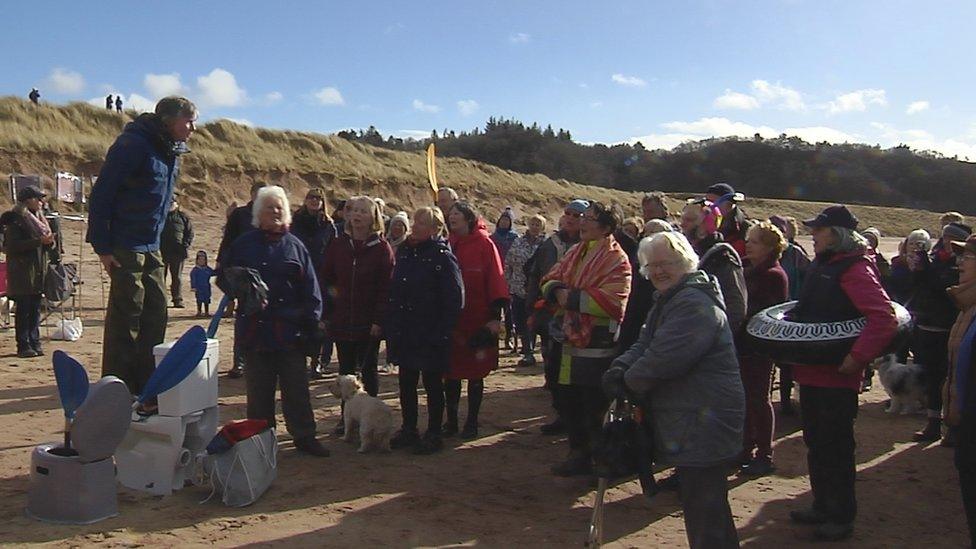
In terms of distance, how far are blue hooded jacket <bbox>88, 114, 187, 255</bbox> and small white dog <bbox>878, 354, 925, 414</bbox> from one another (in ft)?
22.1

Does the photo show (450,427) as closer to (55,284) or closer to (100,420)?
(100,420)

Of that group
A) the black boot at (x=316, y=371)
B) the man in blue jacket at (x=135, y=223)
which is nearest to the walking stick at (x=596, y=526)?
the man in blue jacket at (x=135, y=223)

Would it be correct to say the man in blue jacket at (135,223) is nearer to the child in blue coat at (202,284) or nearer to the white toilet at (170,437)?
the white toilet at (170,437)

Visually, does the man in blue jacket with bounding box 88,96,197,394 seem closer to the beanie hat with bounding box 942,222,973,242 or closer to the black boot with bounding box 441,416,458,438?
the black boot with bounding box 441,416,458,438

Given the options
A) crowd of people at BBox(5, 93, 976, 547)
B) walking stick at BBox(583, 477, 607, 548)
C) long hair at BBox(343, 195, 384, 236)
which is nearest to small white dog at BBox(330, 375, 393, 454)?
crowd of people at BBox(5, 93, 976, 547)

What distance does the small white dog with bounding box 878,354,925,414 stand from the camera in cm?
820

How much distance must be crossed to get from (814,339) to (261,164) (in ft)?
104

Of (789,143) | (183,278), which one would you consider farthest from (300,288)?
(789,143)

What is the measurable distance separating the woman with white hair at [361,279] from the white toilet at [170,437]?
1.51 meters

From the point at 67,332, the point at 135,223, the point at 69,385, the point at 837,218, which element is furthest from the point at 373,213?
the point at 67,332

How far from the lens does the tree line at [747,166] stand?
79000 mm

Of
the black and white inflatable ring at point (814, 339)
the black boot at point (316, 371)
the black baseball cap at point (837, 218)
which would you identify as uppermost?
the black baseball cap at point (837, 218)

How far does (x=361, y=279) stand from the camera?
6.72 meters

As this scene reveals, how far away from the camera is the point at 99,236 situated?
5.47 metres
